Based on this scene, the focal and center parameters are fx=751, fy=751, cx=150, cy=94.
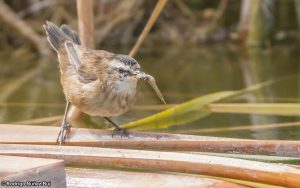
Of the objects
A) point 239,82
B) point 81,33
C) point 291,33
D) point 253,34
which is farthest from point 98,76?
point 291,33

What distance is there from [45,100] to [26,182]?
14.5ft

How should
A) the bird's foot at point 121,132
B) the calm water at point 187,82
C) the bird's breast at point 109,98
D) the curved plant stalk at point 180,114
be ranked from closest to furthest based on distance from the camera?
the bird's foot at point 121,132 < the bird's breast at point 109,98 < the curved plant stalk at point 180,114 < the calm water at point 187,82

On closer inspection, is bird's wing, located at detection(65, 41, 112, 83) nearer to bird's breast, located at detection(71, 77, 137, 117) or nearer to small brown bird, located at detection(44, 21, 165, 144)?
small brown bird, located at detection(44, 21, 165, 144)

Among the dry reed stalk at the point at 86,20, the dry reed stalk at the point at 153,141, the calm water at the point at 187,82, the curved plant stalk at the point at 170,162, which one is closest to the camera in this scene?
the curved plant stalk at the point at 170,162

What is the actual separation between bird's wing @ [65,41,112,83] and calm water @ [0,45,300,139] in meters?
0.65

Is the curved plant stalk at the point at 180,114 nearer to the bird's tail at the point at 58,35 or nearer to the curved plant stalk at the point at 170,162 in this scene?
the bird's tail at the point at 58,35

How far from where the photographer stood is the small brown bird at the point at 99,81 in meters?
4.93

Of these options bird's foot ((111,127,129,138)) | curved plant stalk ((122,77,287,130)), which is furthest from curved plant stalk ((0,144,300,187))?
curved plant stalk ((122,77,287,130))

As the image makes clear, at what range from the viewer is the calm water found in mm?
6227

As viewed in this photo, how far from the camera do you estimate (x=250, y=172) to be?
3715 mm

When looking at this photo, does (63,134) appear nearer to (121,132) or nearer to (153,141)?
(121,132)

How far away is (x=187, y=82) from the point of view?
879 cm

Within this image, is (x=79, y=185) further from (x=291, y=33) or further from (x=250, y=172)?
(x=291, y=33)

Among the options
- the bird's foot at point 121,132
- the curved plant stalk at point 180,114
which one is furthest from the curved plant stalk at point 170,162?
the curved plant stalk at point 180,114
